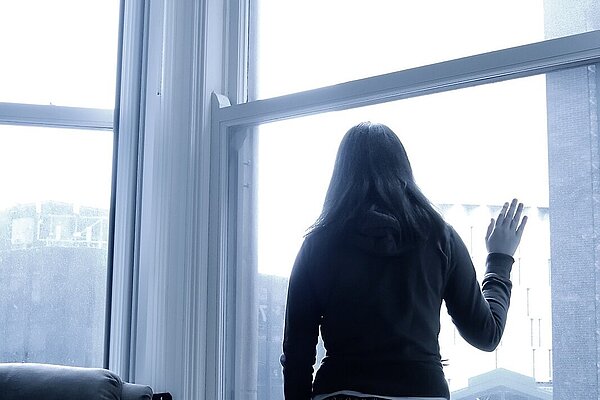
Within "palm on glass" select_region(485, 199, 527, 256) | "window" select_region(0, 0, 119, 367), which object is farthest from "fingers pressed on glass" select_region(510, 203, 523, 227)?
"window" select_region(0, 0, 119, 367)

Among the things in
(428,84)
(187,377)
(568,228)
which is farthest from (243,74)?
→ (568,228)

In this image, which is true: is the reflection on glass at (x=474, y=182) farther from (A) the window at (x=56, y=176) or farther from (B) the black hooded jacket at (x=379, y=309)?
(A) the window at (x=56, y=176)

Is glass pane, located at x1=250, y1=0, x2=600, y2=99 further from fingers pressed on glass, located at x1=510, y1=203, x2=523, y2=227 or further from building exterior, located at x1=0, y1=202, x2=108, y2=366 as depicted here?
building exterior, located at x1=0, y1=202, x2=108, y2=366

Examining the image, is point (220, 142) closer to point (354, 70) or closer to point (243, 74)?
point (243, 74)

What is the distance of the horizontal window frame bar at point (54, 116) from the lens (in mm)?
2643

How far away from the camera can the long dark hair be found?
65.5 inches

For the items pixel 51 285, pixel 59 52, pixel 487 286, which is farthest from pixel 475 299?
pixel 59 52

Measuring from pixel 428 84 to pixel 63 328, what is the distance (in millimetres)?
1401

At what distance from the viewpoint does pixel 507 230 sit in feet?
6.23

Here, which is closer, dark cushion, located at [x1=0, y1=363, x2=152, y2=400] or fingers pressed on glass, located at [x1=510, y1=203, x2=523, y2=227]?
fingers pressed on glass, located at [x1=510, y1=203, x2=523, y2=227]

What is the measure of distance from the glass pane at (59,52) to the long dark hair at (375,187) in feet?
4.05

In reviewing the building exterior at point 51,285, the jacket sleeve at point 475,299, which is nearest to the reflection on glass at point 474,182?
the jacket sleeve at point 475,299

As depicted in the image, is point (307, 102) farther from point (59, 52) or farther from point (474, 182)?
point (59, 52)

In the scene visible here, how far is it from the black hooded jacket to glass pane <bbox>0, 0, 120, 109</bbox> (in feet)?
4.31
